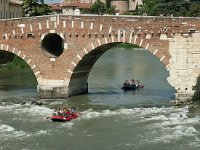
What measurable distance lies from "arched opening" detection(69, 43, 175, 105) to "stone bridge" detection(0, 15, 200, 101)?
172 mm

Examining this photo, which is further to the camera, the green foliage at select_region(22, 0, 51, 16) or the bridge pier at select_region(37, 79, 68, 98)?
the green foliage at select_region(22, 0, 51, 16)

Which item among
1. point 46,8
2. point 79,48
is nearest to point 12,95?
point 79,48

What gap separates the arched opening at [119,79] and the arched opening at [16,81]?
4.46 m

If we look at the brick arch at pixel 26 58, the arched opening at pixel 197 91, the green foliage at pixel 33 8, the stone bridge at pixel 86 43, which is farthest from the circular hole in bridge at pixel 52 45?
the green foliage at pixel 33 8

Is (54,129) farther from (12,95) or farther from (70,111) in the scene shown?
(12,95)

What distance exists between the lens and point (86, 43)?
36.8 meters

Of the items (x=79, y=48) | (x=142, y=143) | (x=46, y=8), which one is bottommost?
(x=142, y=143)

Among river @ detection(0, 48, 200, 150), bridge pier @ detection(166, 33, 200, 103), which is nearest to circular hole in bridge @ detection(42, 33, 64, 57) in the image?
river @ detection(0, 48, 200, 150)

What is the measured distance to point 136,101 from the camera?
3750 cm

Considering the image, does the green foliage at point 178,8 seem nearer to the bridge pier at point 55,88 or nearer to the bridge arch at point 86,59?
the bridge arch at point 86,59

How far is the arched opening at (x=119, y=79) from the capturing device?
3838cm

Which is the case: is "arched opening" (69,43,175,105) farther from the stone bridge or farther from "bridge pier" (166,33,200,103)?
"bridge pier" (166,33,200,103)

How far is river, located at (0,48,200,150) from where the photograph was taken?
2602cm

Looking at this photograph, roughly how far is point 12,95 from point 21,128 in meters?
11.6
